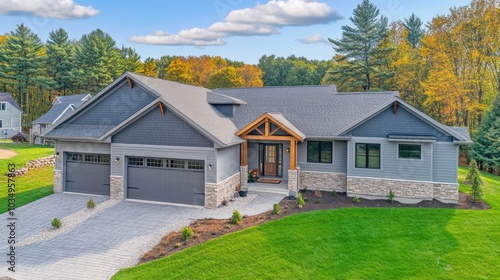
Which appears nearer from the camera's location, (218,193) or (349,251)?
(349,251)

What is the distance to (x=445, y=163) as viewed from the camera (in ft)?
45.5

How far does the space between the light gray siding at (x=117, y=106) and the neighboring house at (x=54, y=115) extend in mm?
20448

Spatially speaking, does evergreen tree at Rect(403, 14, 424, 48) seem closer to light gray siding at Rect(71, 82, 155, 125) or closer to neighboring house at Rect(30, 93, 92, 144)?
light gray siding at Rect(71, 82, 155, 125)

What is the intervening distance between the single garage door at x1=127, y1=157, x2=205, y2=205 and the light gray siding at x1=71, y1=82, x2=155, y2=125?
2857mm

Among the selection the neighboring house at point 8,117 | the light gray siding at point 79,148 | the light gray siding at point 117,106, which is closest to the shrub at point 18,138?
the neighboring house at point 8,117

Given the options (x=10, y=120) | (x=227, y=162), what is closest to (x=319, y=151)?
(x=227, y=162)

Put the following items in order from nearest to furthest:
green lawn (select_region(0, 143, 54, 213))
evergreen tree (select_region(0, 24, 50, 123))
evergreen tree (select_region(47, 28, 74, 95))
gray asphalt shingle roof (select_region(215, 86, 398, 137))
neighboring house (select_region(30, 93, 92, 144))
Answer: green lawn (select_region(0, 143, 54, 213)), gray asphalt shingle roof (select_region(215, 86, 398, 137)), neighboring house (select_region(30, 93, 92, 144)), evergreen tree (select_region(0, 24, 50, 123)), evergreen tree (select_region(47, 28, 74, 95))

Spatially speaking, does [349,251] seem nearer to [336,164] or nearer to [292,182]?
[292,182]

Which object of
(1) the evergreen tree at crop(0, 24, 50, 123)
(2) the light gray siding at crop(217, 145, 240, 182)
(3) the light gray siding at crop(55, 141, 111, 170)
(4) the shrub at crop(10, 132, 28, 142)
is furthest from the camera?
(1) the evergreen tree at crop(0, 24, 50, 123)

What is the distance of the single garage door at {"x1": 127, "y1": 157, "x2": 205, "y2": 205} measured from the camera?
46.5 ft

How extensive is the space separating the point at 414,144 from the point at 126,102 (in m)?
14.5

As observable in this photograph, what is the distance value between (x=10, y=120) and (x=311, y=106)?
41.4m

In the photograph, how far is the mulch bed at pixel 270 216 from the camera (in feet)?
33.0

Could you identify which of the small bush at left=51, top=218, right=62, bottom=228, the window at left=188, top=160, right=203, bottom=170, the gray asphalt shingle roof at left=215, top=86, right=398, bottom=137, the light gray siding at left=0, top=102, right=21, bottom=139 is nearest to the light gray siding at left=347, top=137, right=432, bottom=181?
the gray asphalt shingle roof at left=215, top=86, right=398, bottom=137
